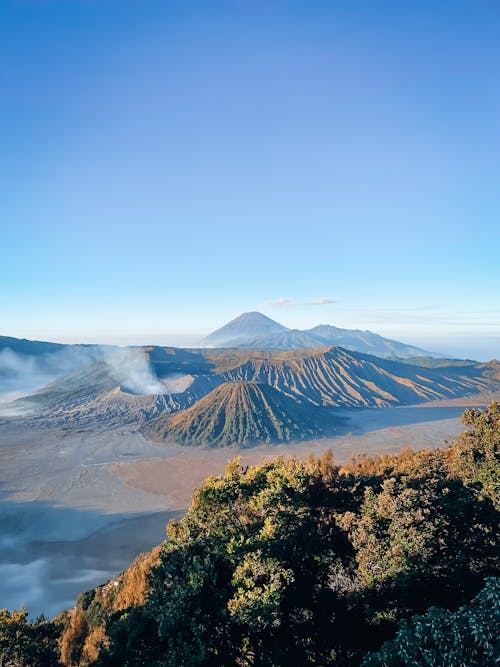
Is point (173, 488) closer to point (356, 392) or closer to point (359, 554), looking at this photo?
point (359, 554)

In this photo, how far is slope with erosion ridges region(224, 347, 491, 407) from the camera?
128750mm

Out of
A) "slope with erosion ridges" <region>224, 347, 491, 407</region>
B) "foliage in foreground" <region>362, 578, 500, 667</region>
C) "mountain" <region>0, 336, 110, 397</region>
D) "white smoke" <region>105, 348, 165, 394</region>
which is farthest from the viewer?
"mountain" <region>0, 336, 110, 397</region>

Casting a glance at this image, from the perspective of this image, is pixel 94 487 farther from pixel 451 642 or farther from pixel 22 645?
pixel 451 642

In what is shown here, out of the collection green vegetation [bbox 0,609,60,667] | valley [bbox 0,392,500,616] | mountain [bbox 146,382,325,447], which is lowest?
valley [bbox 0,392,500,616]

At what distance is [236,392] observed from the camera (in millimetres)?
97250

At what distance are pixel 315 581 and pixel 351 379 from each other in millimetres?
130100

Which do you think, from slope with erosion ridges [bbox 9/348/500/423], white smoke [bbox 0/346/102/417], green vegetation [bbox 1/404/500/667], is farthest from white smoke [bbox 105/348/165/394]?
green vegetation [bbox 1/404/500/667]

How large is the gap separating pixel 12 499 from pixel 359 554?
175 feet

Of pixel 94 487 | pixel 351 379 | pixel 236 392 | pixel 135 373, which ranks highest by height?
pixel 135 373

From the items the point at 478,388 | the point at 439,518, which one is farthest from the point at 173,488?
the point at 478,388

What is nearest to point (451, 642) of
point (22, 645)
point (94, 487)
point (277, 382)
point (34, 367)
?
point (22, 645)

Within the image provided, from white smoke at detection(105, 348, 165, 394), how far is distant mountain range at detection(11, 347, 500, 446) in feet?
1.12

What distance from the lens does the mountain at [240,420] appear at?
82562 mm

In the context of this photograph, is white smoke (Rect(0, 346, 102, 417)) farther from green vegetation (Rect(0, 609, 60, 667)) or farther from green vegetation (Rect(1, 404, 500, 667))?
green vegetation (Rect(1, 404, 500, 667))
